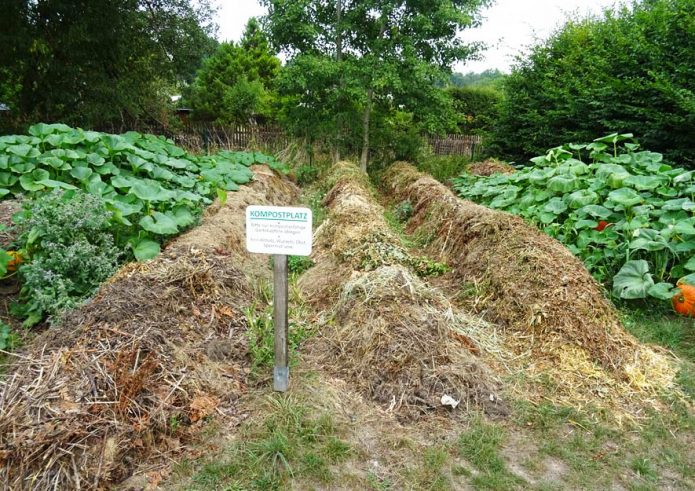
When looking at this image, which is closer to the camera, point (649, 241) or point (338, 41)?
point (649, 241)

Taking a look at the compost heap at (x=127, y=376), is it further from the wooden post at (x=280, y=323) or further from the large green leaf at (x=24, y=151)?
the large green leaf at (x=24, y=151)

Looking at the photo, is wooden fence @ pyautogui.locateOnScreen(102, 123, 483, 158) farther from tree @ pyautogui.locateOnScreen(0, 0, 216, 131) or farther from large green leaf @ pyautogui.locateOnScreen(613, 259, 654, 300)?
large green leaf @ pyautogui.locateOnScreen(613, 259, 654, 300)

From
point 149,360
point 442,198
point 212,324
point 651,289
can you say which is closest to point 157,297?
point 212,324

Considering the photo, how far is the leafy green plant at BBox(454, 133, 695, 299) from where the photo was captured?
4.46 metres

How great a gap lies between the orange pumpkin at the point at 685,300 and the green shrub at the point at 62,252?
5.00 m

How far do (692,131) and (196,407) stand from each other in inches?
346

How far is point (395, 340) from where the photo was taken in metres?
3.18

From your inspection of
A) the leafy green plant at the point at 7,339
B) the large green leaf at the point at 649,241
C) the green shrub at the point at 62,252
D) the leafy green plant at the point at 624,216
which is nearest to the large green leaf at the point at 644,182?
the leafy green plant at the point at 624,216

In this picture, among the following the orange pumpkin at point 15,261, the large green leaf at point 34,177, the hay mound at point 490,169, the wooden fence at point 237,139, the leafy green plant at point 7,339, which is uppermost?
the wooden fence at point 237,139

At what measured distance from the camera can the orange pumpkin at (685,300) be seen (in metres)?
4.20

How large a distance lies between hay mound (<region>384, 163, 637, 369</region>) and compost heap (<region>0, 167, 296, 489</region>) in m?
2.26

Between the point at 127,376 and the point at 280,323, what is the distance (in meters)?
0.89

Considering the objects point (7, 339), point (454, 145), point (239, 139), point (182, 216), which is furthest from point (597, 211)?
point (454, 145)

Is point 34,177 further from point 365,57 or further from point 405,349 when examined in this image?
point 365,57
